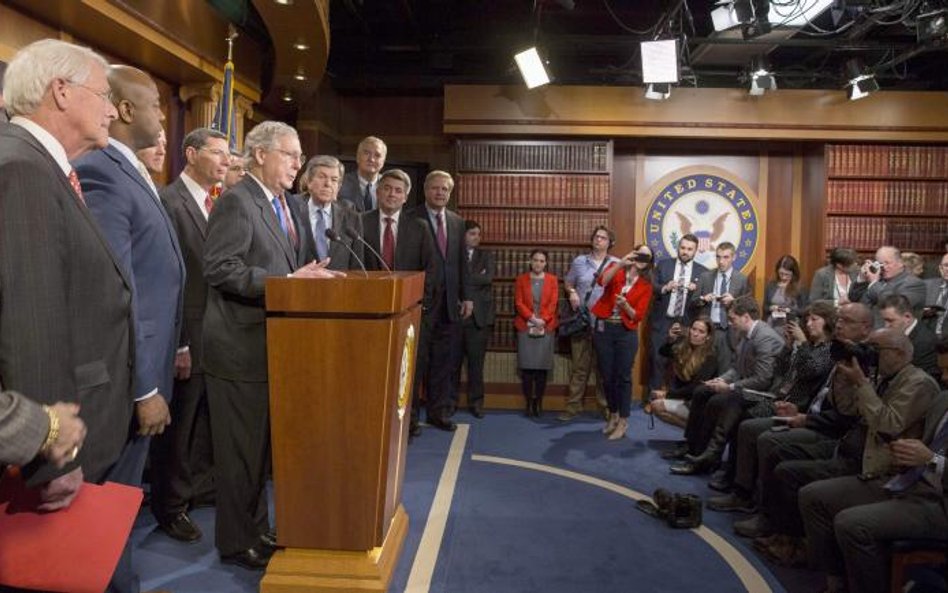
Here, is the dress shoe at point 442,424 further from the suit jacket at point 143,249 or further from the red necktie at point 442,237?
the suit jacket at point 143,249

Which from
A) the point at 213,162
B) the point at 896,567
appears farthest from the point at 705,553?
the point at 213,162

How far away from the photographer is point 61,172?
147cm

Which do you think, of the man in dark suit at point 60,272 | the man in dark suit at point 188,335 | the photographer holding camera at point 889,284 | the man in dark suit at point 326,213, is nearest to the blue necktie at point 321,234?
the man in dark suit at point 326,213

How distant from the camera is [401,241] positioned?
468 cm

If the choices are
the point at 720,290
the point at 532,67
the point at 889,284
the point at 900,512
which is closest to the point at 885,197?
the point at 889,284

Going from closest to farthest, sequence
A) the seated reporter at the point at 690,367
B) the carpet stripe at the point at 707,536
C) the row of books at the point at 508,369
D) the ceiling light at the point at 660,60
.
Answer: the carpet stripe at the point at 707,536 → the seated reporter at the point at 690,367 → the ceiling light at the point at 660,60 → the row of books at the point at 508,369

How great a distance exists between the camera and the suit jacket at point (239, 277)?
234 centimetres

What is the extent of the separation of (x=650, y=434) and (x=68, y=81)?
14.9ft

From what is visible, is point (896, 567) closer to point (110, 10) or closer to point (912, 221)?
point (110, 10)

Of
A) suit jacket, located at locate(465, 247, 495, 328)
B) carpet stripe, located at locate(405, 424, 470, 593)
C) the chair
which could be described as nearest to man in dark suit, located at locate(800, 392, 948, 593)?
the chair

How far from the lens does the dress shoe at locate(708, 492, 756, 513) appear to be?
3648 mm

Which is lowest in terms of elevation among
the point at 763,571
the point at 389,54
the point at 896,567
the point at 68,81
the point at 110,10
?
the point at 763,571

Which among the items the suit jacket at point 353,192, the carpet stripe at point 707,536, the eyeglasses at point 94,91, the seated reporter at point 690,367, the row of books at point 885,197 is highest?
the row of books at point 885,197

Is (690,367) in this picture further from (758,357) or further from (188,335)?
(188,335)
